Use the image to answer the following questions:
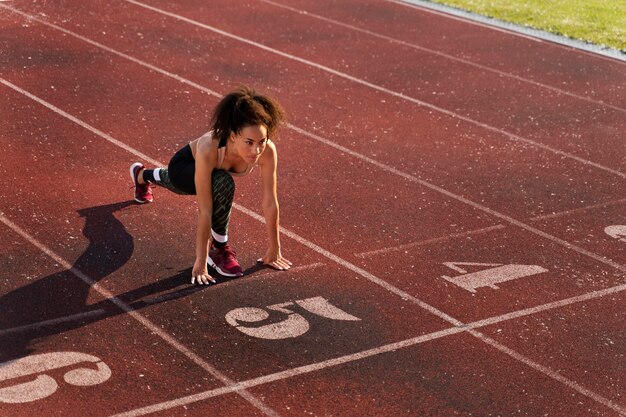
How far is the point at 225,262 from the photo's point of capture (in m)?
8.07

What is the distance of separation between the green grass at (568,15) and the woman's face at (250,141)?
10013mm

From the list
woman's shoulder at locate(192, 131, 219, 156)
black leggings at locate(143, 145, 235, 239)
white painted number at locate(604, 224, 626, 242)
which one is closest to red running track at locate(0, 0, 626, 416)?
white painted number at locate(604, 224, 626, 242)

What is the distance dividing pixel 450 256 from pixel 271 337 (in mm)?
2054

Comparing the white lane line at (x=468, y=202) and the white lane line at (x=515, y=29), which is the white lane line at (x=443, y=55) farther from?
the white lane line at (x=468, y=202)

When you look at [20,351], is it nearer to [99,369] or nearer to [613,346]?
[99,369]

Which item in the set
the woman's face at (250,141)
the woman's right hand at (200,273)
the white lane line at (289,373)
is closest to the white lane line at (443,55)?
the white lane line at (289,373)

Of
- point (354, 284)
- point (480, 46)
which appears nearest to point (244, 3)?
point (480, 46)

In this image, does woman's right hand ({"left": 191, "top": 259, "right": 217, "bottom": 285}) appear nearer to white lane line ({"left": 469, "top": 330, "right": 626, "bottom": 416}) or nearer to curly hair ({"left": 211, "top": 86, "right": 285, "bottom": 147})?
curly hair ({"left": 211, "top": 86, "right": 285, "bottom": 147})

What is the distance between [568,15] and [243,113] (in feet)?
39.4

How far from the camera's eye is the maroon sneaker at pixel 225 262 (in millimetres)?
8039

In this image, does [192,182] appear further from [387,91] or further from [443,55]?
[443,55]

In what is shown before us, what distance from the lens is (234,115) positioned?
7590 millimetres

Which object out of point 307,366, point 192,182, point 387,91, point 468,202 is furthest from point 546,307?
point 387,91

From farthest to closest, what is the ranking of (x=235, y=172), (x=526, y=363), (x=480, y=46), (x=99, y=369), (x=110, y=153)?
(x=480, y=46) < (x=110, y=153) < (x=235, y=172) < (x=526, y=363) < (x=99, y=369)
